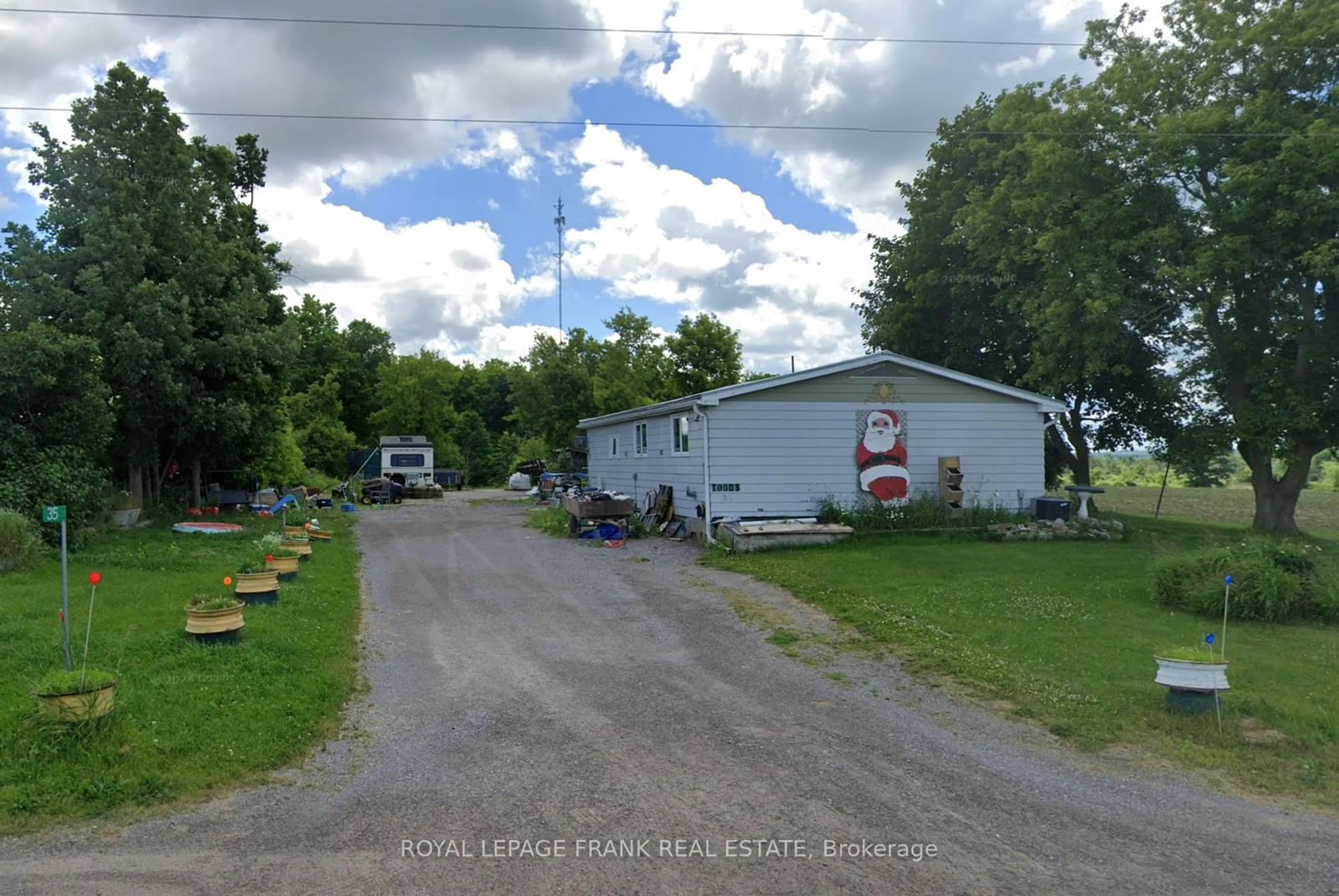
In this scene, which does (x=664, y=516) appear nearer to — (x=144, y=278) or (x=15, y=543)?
(x=15, y=543)

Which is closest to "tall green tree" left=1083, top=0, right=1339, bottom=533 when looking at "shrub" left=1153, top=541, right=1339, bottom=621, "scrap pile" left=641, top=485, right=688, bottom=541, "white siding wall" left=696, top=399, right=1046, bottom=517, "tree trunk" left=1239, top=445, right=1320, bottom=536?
"tree trunk" left=1239, top=445, right=1320, bottom=536

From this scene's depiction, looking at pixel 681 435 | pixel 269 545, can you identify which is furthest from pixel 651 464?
pixel 269 545

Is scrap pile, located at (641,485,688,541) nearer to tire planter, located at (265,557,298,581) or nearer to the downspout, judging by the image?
the downspout

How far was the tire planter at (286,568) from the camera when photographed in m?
10.6

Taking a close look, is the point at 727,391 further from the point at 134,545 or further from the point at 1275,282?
the point at 1275,282

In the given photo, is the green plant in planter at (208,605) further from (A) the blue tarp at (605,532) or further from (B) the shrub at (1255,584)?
(A) the blue tarp at (605,532)

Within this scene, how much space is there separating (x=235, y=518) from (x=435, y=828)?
62.4 feet

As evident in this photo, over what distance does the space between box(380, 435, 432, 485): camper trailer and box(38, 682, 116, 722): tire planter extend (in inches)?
1212

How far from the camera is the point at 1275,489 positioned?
18844 mm

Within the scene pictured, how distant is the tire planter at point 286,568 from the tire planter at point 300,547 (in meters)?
0.86

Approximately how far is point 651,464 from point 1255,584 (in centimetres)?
1245

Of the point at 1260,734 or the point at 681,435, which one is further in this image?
the point at 681,435

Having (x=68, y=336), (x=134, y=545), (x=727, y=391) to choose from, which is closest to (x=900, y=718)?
(x=727, y=391)

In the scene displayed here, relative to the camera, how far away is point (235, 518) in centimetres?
2050
